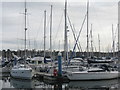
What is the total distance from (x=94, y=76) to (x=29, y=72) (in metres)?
8.33

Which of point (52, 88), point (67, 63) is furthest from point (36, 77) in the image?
point (52, 88)

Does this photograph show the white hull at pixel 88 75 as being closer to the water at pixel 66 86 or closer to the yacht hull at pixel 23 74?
the water at pixel 66 86

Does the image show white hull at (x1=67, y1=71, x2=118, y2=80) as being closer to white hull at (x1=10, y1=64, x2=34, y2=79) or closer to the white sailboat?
the white sailboat

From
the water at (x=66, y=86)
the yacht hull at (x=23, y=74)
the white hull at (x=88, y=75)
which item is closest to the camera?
the water at (x=66, y=86)

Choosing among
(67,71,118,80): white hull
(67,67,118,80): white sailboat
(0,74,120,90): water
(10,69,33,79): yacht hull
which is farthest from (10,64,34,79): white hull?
(67,71,118,80): white hull

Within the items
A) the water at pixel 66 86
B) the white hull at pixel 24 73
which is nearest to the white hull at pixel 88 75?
the water at pixel 66 86

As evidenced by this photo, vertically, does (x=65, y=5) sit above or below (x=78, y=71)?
above

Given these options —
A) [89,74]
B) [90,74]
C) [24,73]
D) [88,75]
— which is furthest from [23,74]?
[90,74]

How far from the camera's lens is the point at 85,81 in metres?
32.6

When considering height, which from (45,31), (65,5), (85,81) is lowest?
(85,81)

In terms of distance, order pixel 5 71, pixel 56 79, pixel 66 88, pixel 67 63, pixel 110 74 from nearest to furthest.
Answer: pixel 66 88 < pixel 56 79 < pixel 110 74 < pixel 67 63 < pixel 5 71

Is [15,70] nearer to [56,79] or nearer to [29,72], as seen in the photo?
[29,72]

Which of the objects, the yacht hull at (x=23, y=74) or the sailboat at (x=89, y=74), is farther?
the yacht hull at (x=23, y=74)

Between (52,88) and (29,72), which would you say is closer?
(52,88)
